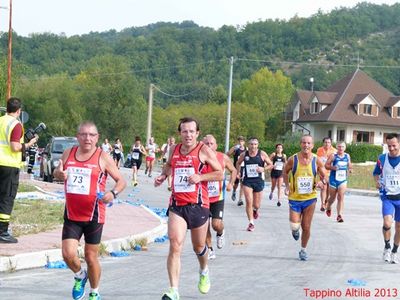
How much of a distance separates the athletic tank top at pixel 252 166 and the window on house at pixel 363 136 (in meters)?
59.2

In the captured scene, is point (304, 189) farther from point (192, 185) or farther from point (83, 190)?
point (83, 190)

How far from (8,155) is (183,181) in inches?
163

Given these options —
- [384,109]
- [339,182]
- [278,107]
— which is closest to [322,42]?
[278,107]

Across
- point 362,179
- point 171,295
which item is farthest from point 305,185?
point 362,179

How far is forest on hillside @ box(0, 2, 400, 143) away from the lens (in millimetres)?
89938

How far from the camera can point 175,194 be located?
8430 mm

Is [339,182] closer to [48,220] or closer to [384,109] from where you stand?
[48,220]

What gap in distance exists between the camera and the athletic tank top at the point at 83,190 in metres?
7.83

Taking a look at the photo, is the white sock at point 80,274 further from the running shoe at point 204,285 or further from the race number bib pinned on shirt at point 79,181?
the running shoe at point 204,285

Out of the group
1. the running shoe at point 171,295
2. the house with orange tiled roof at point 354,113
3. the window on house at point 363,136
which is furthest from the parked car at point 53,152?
the window on house at point 363,136

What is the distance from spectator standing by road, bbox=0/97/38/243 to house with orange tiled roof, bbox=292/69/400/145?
63.0 meters

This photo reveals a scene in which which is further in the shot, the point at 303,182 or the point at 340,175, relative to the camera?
the point at 340,175

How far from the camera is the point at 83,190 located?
25.7ft

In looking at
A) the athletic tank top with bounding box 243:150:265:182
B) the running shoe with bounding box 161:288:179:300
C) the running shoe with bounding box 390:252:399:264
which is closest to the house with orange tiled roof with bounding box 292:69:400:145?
the athletic tank top with bounding box 243:150:265:182
